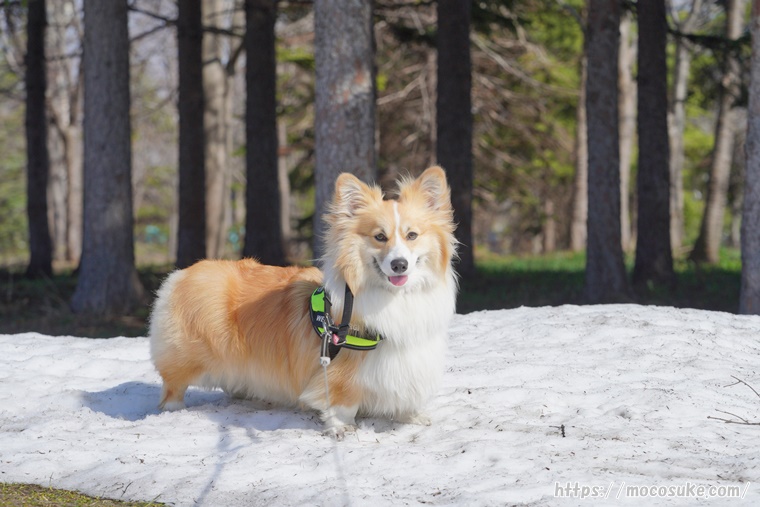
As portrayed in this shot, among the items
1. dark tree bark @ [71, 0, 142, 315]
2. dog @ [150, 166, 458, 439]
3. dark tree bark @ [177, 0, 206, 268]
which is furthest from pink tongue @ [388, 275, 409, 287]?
dark tree bark @ [177, 0, 206, 268]

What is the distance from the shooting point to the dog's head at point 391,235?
425 centimetres

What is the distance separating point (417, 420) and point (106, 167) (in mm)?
6555

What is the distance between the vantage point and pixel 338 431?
→ 452 cm

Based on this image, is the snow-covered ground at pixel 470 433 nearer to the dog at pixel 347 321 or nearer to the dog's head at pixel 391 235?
the dog at pixel 347 321

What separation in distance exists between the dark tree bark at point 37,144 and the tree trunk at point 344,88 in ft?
30.2

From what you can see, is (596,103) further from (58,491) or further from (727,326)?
(58,491)

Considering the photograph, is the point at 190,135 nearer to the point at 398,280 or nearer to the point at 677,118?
the point at 398,280

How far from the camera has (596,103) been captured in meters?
9.33

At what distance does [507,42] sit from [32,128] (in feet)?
40.3

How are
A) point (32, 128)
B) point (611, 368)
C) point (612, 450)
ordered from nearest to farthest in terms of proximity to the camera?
point (612, 450) < point (611, 368) < point (32, 128)

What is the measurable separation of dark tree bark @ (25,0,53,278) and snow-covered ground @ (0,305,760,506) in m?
8.78

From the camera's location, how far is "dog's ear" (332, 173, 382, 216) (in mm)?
4441

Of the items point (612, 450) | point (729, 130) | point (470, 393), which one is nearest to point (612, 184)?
point (470, 393)

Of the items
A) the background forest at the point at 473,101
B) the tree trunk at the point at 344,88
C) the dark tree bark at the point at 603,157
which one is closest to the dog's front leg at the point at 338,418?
the tree trunk at the point at 344,88
